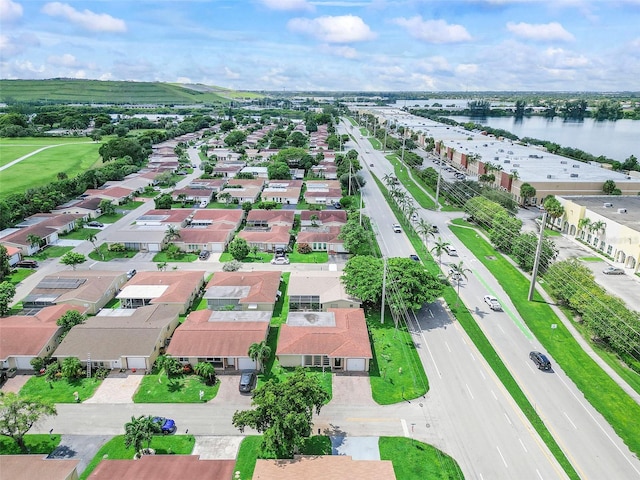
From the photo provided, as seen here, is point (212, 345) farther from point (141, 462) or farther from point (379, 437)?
point (379, 437)

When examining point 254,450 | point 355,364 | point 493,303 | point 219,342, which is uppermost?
point 219,342

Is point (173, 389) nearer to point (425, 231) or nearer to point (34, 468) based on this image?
point (34, 468)

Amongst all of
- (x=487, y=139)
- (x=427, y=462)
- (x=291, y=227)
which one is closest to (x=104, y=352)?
(x=427, y=462)

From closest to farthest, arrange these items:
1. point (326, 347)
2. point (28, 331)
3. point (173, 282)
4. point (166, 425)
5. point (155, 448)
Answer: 1. point (155, 448)
2. point (166, 425)
3. point (326, 347)
4. point (28, 331)
5. point (173, 282)

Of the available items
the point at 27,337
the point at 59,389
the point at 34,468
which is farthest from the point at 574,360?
the point at 27,337

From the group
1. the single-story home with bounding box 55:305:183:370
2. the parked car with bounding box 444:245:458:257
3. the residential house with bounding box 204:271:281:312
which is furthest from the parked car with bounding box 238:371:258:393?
the parked car with bounding box 444:245:458:257

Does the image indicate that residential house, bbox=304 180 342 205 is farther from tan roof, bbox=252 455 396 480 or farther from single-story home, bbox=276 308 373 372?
tan roof, bbox=252 455 396 480
